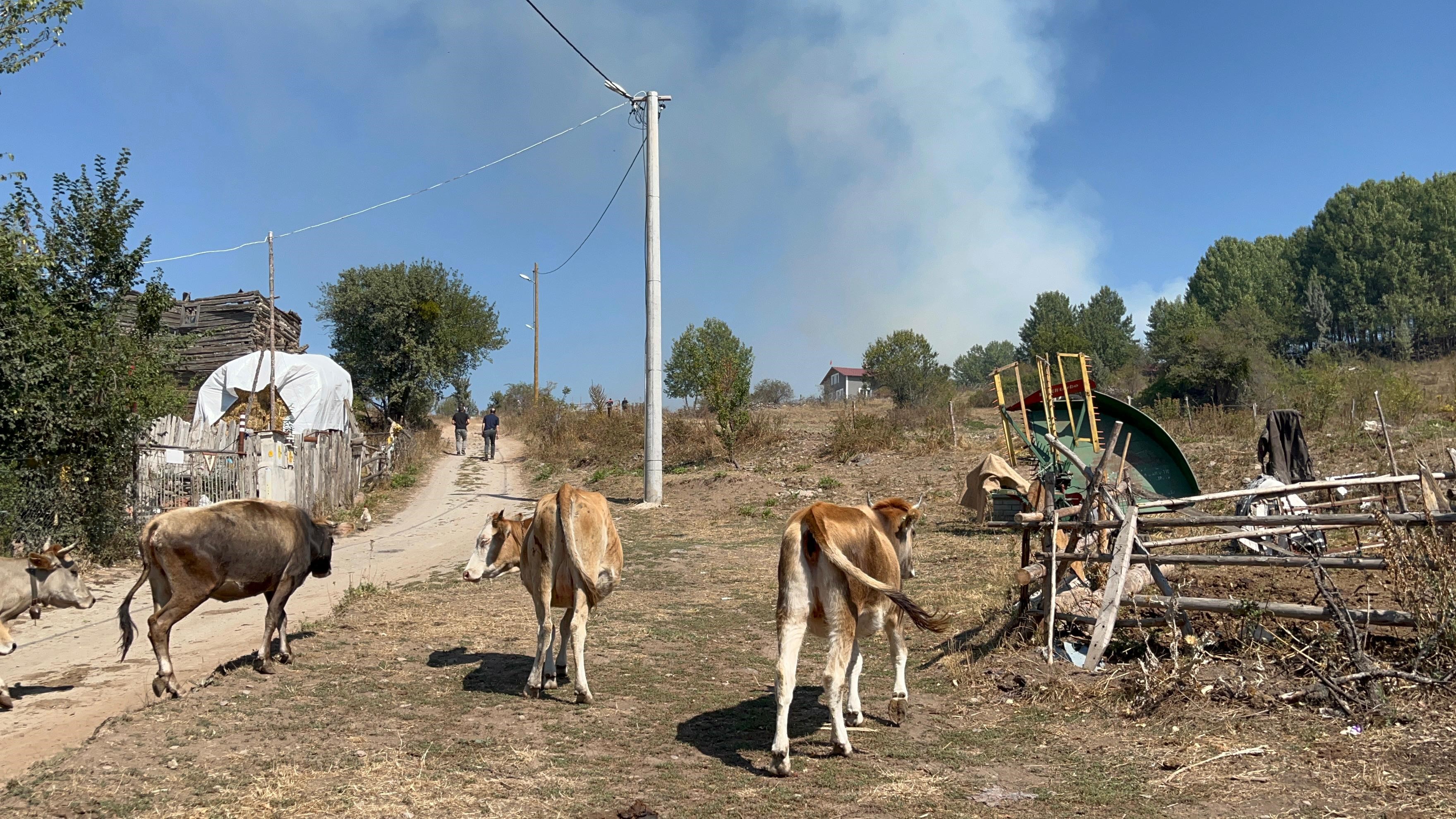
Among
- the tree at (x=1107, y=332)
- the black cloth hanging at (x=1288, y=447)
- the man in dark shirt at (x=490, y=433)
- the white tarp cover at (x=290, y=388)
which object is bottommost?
the black cloth hanging at (x=1288, y=447)

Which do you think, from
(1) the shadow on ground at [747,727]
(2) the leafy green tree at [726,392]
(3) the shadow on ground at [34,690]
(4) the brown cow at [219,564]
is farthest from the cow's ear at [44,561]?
(2) the leafy green tree at [726,392]

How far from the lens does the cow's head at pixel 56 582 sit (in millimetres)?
7629

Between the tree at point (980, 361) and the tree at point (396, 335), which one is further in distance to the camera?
the tree at point (980, 361)

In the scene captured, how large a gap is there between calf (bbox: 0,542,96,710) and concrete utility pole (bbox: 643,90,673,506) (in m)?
14.0

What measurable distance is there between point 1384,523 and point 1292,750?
7.01ft

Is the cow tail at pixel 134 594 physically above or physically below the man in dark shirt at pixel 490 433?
below

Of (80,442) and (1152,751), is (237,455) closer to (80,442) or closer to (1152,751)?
(80,442)

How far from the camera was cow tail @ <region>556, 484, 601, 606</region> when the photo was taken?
23.1 feet

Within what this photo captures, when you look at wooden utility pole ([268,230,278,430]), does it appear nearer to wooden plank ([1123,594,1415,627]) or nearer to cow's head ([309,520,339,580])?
cow's head ([309,520,339,580])

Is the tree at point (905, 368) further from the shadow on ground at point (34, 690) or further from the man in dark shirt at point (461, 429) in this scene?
the shadow on ground at point (34, 690)

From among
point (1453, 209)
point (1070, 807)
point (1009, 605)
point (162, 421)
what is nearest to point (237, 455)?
point (162, 421)

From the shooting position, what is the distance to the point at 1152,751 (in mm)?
5922

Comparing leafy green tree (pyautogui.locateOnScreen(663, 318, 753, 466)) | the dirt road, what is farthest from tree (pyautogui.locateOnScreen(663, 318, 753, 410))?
the dirt road

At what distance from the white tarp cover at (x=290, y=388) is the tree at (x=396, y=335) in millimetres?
10786
